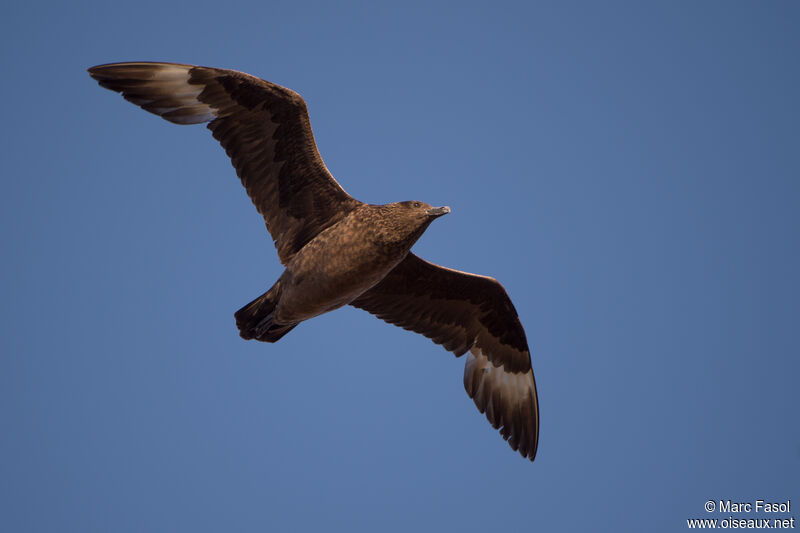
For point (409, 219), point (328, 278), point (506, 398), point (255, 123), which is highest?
point (255, 123)

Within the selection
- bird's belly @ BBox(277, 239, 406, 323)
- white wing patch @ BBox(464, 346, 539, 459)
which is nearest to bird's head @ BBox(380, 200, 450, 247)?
bird's belly @ BBox(277, 239, 406, 323)

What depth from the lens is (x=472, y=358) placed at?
27.8 ft

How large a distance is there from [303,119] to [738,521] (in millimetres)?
5544

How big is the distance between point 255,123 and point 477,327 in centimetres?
297

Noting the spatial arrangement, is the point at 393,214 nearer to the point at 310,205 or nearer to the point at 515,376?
the point at 310,205

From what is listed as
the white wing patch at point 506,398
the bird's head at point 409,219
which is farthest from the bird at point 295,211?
the white wing patch at point 506,398

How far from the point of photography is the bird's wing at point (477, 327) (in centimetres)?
798

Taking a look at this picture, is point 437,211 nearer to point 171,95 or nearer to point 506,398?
point 171,95

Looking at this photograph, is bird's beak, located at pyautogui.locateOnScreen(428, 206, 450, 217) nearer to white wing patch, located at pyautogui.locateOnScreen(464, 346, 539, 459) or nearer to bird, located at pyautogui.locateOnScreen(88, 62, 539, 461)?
bird, located at pyautogui.locateOnScreen(88, 62, 539, 461)

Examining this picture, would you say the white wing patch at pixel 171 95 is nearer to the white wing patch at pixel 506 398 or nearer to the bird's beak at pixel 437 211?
the bird's beak at pixel 437 211

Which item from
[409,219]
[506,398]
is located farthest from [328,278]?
[506,398]

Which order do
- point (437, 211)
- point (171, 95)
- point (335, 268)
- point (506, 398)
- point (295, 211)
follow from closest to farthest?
point (437, 211)
point (335, 268)
point (171, 95)
point (295, 211)
point (506, 398)

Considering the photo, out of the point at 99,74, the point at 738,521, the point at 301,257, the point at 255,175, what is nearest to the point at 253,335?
the point at 301,257

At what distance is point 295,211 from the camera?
738 centimetres
